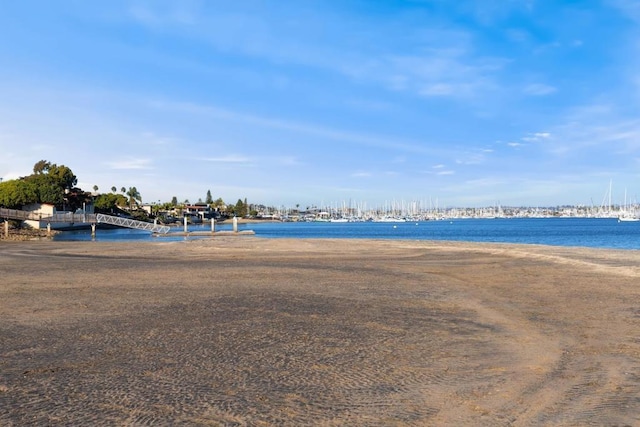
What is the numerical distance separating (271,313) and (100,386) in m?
5.76

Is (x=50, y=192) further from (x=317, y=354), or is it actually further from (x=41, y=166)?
(x=317, y=354)

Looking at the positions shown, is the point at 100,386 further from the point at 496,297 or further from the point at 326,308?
the point at 496,297

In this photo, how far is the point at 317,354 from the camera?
835 cm

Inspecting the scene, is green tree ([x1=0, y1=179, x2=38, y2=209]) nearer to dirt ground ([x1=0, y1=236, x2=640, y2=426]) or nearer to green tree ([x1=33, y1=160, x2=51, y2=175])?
green tree ([x1=33, y1=160, x2=51, y2=175])

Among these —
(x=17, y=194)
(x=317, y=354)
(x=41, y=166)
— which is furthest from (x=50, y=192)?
(x=317, y=354)

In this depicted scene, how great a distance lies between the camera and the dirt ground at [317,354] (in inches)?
227

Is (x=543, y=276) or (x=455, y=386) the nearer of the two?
(x=455, y=386)

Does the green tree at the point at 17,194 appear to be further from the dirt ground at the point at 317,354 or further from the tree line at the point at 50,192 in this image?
the dirt ground at the point at 317,354

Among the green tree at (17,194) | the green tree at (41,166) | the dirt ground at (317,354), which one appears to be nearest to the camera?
the dirt ground at (317,354)

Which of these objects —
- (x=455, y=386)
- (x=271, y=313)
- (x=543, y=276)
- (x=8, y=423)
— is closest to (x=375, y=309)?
(x=271, y=313)

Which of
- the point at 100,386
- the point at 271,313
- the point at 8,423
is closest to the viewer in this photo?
the point at 8,423

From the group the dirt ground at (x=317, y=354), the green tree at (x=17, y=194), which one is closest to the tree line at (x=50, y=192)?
the green tree at (x=17, y=194)

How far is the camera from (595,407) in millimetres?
5867

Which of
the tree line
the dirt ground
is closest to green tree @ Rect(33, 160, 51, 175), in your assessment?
the tree line
